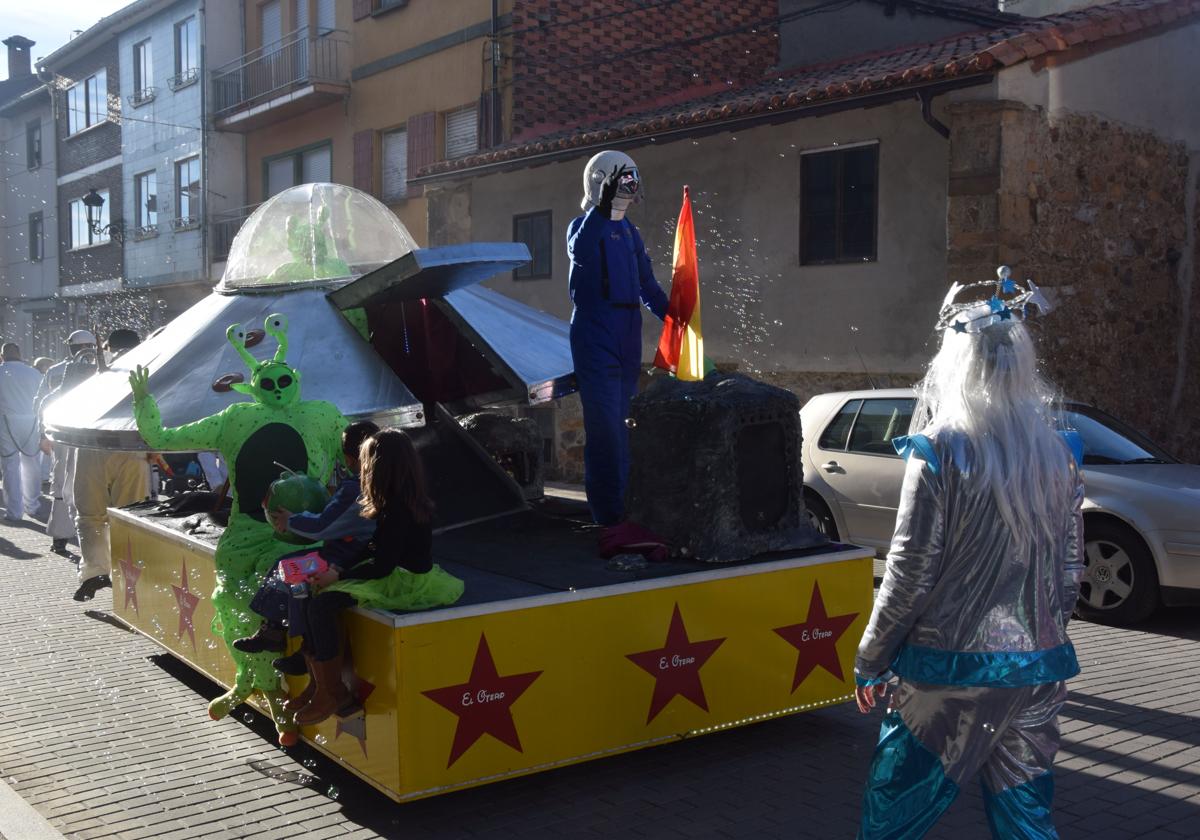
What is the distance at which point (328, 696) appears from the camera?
476 cm

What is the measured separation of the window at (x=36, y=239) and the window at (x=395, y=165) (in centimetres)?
1838

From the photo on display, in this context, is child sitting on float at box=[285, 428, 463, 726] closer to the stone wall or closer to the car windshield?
the car windshield

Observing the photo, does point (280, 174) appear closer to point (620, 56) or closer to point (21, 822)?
point (620, 56)

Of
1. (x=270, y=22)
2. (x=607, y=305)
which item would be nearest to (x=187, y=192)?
(x=270, y=22)

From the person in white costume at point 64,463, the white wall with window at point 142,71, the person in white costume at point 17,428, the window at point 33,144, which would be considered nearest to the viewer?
the person in white costume at point 64,463

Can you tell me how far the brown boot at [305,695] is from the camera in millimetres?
4846

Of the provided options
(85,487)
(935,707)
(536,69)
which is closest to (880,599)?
(935,707)

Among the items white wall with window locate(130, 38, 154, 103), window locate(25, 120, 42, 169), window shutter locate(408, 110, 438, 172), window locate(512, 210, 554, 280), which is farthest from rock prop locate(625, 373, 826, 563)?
window locate(25, 120, 42, 169)

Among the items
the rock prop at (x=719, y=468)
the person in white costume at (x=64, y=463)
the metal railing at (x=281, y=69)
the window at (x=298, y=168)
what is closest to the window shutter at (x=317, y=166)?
the window at (x=298, y=168)

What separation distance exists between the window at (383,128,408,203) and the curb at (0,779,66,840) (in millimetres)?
17914

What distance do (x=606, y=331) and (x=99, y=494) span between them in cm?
476

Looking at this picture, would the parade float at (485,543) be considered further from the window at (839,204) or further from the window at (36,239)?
the window at (36,239)

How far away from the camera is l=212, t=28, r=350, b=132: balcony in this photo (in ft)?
77.2

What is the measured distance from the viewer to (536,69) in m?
19.8
